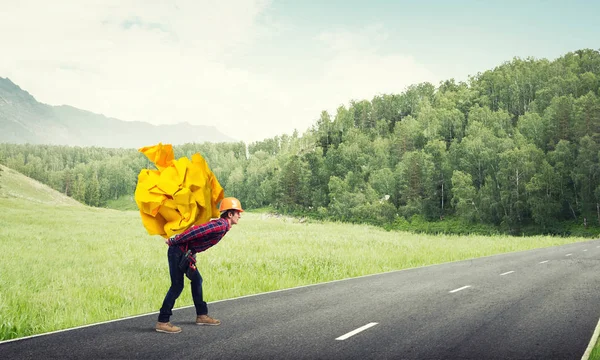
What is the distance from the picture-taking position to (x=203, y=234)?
6.81 metres

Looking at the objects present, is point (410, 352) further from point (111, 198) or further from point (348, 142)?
point (111, 198)

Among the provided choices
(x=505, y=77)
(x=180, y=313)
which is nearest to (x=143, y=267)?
(x=180, y=313)

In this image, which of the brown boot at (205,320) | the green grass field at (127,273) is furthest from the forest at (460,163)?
the brown boot at (205,320)

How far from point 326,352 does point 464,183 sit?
89.8 meters

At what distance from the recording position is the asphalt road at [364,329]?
20.5ft

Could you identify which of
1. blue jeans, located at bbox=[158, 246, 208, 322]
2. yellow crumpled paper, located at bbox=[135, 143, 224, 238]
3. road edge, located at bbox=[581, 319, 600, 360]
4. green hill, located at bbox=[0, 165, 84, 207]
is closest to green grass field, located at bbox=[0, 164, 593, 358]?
blue jeans, located at bbox=[158, 246, 208, 322]

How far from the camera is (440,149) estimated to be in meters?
110

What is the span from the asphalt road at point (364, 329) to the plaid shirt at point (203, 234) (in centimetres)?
139

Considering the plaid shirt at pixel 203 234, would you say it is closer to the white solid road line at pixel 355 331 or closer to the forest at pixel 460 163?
the white solid road line at pixel 355 331

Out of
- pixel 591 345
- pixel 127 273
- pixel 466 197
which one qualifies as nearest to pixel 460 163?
pixel 466 197

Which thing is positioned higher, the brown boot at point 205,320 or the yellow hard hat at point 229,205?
the yellow hard hat at point 229,205

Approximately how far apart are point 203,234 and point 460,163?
333 feet

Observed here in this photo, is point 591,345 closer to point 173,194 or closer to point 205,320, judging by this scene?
point 205,320

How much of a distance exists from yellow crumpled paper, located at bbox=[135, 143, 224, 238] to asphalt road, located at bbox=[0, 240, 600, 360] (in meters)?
1.69
